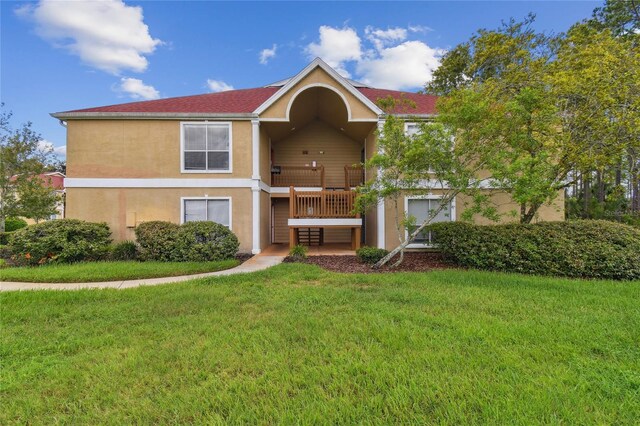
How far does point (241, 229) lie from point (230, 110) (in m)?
4.50

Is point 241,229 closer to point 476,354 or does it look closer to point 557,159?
point 476,354

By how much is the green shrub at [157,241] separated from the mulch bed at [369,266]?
11.5 feet

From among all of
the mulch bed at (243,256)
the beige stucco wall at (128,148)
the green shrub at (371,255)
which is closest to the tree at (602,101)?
the green shrub at (371,255)

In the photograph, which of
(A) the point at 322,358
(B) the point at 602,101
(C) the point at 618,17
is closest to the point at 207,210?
(A) the point at 322,358

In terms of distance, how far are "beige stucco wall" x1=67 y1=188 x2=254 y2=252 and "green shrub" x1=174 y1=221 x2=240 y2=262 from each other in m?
1.39

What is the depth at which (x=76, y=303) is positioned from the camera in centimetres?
520

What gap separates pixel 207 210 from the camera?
11.0 metres

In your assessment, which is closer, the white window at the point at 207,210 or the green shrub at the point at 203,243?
the green shrub at the point at 203,243

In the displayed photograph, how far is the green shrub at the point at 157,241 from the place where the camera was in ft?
29.4

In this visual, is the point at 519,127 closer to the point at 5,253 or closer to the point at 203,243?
the point at 203,243

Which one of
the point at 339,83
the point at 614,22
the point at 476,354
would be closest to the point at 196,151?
the point at 339,83

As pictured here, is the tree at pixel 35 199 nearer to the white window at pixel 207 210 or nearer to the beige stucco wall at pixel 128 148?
the beige stucco wall at pixel 128 148

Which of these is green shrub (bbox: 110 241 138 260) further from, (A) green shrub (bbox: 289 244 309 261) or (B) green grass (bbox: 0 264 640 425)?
(A) green shrub (bbox: 289 244 309 261)

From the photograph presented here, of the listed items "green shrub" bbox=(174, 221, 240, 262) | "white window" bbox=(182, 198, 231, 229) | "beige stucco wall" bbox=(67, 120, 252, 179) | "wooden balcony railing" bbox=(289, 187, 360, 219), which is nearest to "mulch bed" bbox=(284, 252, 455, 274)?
"wooden balcony railing" bbox=(289, 187, 360, 219)
